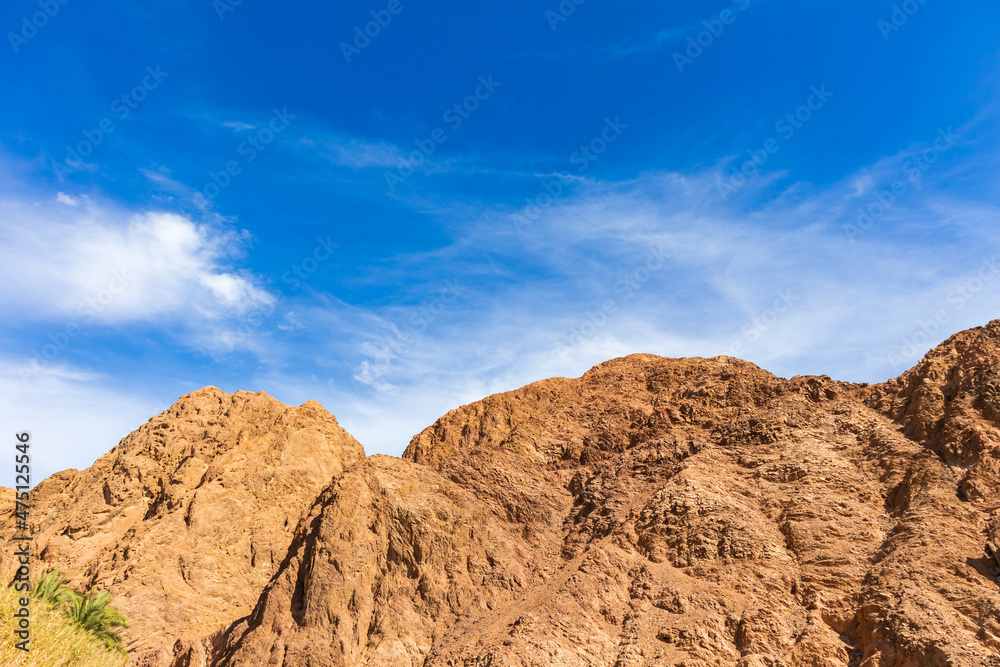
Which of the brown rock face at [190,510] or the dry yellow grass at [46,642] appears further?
the brown rock face at [190,510]

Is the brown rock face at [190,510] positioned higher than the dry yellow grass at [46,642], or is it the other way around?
the brown rock face at [190,510]

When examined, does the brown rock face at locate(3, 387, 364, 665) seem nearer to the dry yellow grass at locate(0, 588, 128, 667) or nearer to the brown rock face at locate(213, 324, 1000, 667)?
the brown rock face at locate(213, 324, 1000, 667)

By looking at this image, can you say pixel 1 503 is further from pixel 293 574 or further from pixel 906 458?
pixel 906 458

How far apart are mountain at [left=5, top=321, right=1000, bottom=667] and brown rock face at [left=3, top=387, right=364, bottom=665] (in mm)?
115

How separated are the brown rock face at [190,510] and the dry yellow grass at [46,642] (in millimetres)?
6017

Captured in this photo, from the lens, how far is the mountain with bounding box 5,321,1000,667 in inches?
846

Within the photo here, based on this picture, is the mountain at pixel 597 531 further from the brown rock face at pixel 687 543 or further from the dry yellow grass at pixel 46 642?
the dry yellow grass at pixel 46 642

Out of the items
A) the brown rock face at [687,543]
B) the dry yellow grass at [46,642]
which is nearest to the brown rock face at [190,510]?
the brown rock face at [687,543]

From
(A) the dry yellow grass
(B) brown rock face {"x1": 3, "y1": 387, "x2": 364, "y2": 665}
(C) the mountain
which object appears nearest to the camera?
(A) the dry yellow grass

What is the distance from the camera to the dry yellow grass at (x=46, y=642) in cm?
1565

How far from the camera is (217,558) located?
3075 centimetres

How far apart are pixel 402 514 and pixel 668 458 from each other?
11.8 metres

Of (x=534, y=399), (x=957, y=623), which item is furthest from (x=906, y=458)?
(x=534, y=399)

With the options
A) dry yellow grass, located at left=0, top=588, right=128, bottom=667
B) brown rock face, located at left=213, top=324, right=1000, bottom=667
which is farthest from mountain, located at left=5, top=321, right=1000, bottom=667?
dry yellow grass, located at left=0, top=588, right=128, bottom=667
